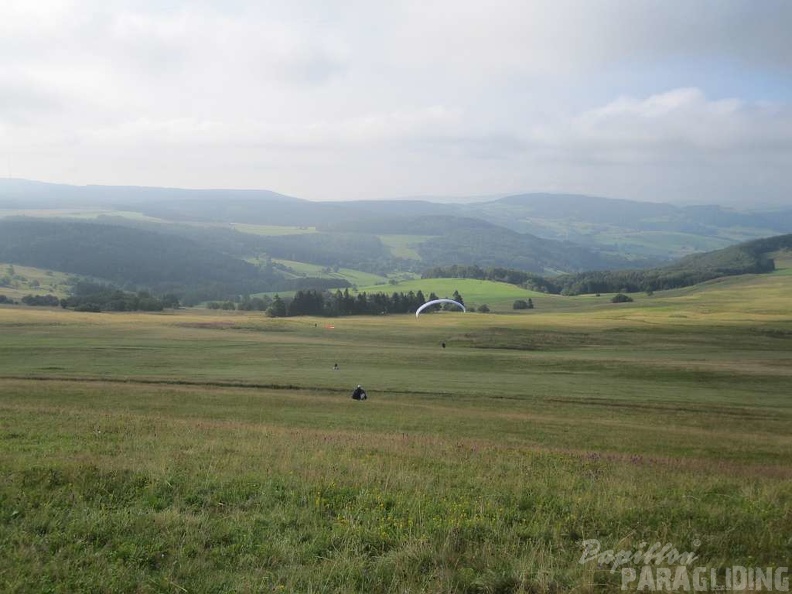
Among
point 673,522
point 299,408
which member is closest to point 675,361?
point 299,408

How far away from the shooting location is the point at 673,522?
26.1 ft

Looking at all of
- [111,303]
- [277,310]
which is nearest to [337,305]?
[277,310]

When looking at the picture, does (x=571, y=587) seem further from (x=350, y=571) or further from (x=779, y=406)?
(x=779, y=406)

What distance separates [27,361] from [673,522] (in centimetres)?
5150

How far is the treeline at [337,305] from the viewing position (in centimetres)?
12394

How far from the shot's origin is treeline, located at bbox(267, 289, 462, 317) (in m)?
124

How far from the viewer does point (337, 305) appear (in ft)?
419

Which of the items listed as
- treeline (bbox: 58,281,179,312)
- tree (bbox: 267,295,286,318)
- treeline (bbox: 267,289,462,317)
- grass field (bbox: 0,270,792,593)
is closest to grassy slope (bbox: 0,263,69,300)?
treeline (bbox: 58,281,179,312)

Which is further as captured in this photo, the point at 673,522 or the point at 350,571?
the point at 673,522

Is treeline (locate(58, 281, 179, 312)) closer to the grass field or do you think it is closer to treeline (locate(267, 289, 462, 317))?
treeline (locate(267, 289, 462, 317))

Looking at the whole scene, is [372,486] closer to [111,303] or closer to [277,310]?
[277,310]

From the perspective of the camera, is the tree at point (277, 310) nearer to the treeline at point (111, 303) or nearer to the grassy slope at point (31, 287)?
the treeline at point (111, 303)

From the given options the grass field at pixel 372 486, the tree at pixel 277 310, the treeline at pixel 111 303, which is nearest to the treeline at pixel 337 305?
the tree at pixel 277 310

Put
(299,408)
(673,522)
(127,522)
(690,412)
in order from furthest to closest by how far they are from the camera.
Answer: (690,412), (299,408), (673,522), (127,522)
